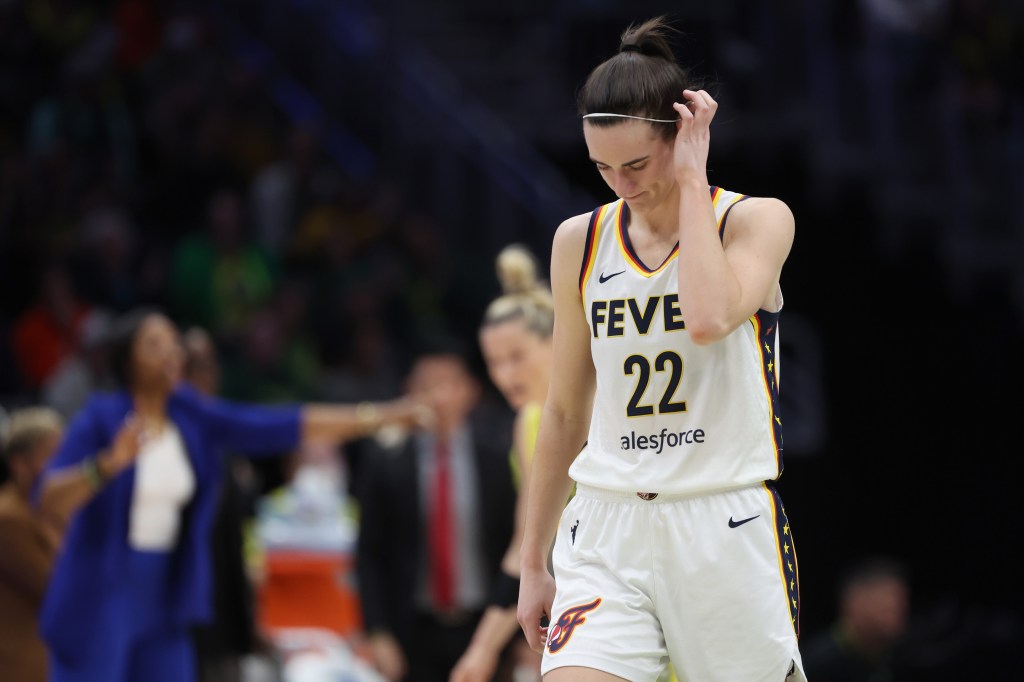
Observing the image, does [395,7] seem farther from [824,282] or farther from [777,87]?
[824,282]

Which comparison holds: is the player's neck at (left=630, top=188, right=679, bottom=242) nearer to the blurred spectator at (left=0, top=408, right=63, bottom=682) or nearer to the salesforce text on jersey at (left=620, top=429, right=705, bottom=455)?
the salesforce text on jersey at (left=620, top=429, right=705, bottom=455)

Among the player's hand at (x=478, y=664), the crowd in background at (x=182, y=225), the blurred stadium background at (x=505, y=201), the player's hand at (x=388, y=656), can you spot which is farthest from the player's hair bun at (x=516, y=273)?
the crowd in background at (x=182, y=225)

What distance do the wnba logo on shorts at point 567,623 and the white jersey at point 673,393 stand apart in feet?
0.94

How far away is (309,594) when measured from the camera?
406 inches

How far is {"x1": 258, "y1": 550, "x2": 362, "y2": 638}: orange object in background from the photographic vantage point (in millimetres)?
10188

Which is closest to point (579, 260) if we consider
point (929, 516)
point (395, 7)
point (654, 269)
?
point (654, 269)

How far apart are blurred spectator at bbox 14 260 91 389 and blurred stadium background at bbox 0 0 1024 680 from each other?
24mm

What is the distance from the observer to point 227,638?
7805 millimetres

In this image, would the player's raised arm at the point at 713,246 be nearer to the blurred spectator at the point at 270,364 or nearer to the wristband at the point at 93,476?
the wristband at the point at 93,476

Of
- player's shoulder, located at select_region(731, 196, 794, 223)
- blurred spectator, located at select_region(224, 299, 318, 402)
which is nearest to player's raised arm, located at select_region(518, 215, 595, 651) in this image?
player's shoulder, located at select_region(731, 196, 794, 223)

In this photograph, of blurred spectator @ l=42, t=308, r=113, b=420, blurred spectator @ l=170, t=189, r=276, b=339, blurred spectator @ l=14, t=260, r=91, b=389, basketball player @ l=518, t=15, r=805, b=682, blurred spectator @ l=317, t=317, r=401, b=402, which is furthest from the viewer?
blurred spectator @ l=170, t=189, r=276, b=339

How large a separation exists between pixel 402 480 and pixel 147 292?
5711 millimetres

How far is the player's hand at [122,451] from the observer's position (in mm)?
6250

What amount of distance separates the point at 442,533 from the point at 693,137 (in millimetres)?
3998
